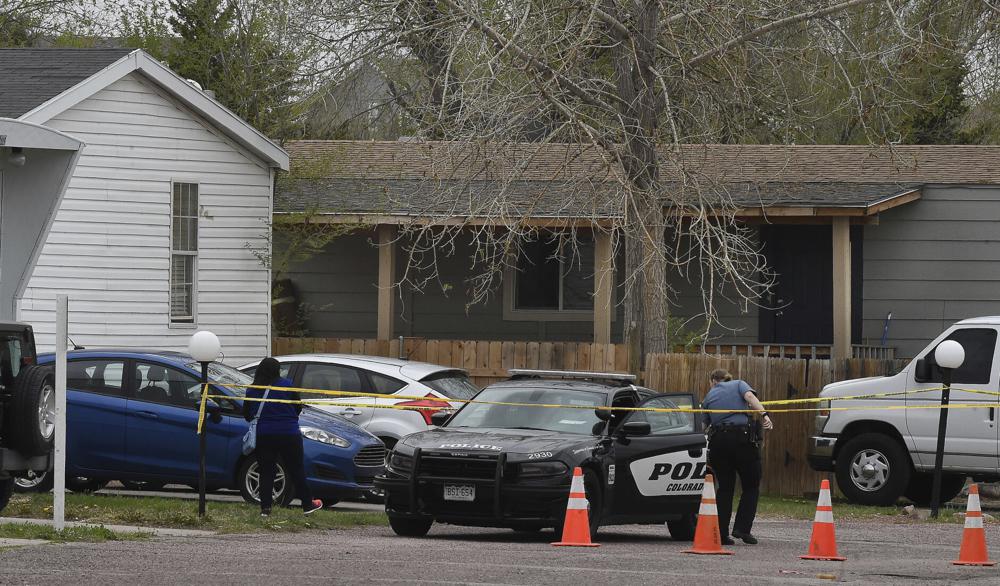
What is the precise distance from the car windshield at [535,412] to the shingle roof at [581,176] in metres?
7.11

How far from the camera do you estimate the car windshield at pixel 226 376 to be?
15.7 meters

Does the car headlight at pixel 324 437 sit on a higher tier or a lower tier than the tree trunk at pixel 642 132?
lower

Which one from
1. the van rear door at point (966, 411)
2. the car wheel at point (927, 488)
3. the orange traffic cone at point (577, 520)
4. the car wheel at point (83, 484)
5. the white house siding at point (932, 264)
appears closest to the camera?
the orange traffic cone at point (577, 520)

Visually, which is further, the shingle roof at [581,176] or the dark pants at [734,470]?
the shingle roof at [581,176]

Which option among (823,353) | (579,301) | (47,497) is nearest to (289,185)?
(579,301)

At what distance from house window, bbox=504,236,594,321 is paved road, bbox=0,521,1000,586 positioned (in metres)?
12.4

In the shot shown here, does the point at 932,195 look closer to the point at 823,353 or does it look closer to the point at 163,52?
the point at 823,353

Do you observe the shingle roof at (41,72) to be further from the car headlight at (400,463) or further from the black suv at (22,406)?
the car headlight at (400,463)

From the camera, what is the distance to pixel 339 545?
1231cm

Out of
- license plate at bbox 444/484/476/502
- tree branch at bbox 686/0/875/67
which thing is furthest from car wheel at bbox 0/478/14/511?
tree branch at bbox 686/0/875/67

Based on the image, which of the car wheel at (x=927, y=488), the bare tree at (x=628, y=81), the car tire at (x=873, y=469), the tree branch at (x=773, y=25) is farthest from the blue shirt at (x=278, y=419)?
the car wheel at (x=927, y=488)

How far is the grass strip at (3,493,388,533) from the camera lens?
13.2 metres

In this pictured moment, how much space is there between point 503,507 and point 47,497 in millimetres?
5057

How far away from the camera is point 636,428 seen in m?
13.6
